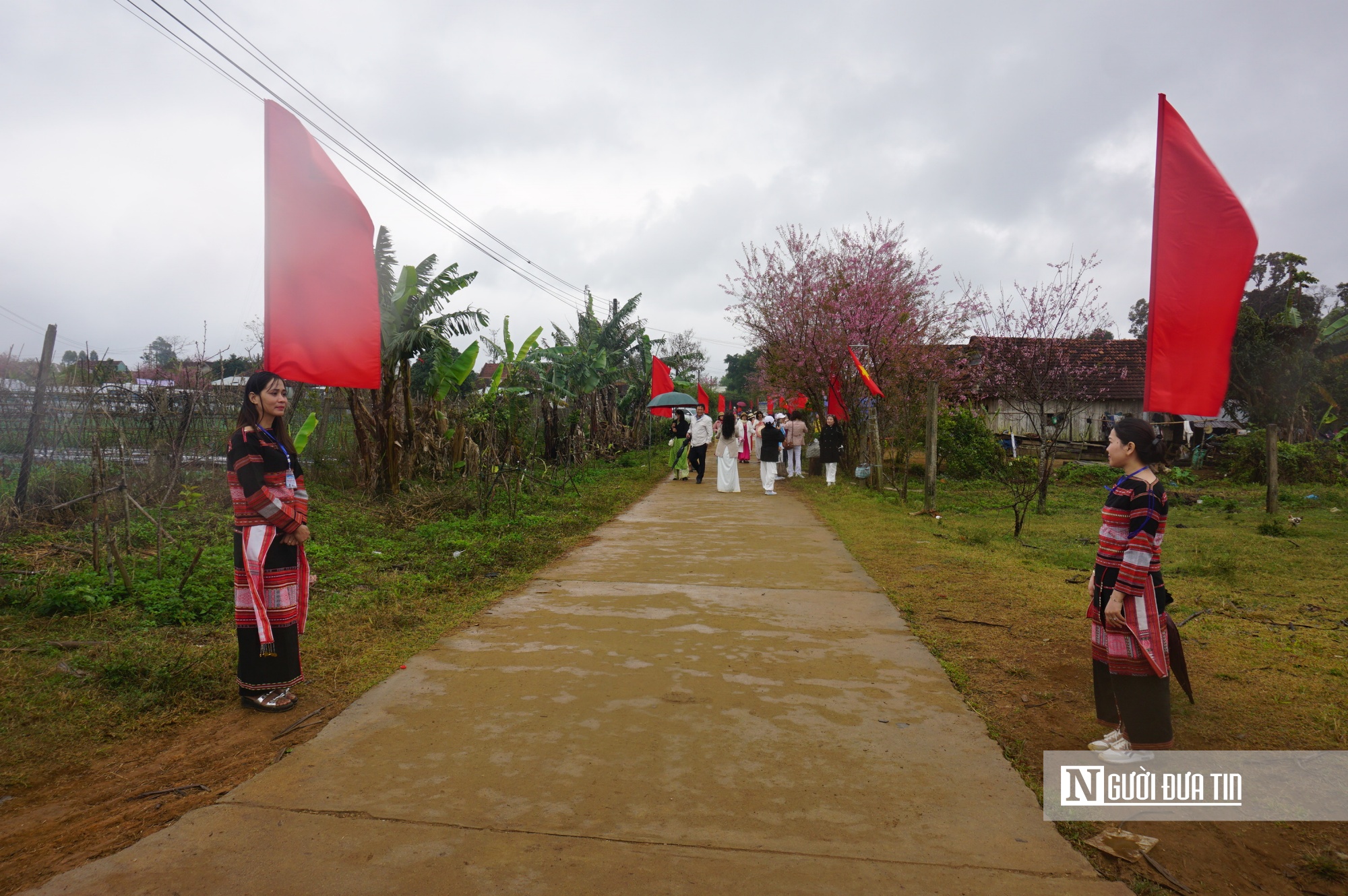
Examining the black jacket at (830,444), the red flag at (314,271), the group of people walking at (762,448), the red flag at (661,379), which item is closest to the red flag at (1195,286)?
the red flag at (314,271)

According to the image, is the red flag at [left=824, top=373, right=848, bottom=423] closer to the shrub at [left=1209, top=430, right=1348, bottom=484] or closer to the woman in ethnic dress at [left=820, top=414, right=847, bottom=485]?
the woman in ethnic dress at [left=820, top=414, right=847, bottom=485]

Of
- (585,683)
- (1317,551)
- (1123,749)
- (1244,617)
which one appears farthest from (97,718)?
(1317,551)

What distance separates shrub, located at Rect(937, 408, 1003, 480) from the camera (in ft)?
61.3

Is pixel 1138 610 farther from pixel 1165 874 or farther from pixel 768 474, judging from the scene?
pixel 768 474

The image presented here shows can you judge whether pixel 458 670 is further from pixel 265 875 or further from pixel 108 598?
pixel 108 598

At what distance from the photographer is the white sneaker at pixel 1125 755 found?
344 centimetres

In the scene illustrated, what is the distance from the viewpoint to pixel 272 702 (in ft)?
13.4

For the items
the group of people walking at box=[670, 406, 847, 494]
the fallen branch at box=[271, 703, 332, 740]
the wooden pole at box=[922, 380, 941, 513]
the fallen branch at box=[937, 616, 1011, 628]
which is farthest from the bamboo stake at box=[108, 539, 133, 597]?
the group of people walking at box=[670, 406, 847, 494]

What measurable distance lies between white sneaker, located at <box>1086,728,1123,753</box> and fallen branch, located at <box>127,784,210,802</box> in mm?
3900

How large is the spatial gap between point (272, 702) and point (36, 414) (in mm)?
5691

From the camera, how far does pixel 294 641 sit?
418 cm

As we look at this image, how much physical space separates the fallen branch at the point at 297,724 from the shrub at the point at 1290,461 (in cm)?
2012

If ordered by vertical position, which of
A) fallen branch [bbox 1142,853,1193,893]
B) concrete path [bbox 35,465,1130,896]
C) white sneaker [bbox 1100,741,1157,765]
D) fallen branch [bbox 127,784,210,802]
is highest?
white sneaker [bbox 1100,741,1157,765]

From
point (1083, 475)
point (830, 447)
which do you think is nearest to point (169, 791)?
point (830, 447)
